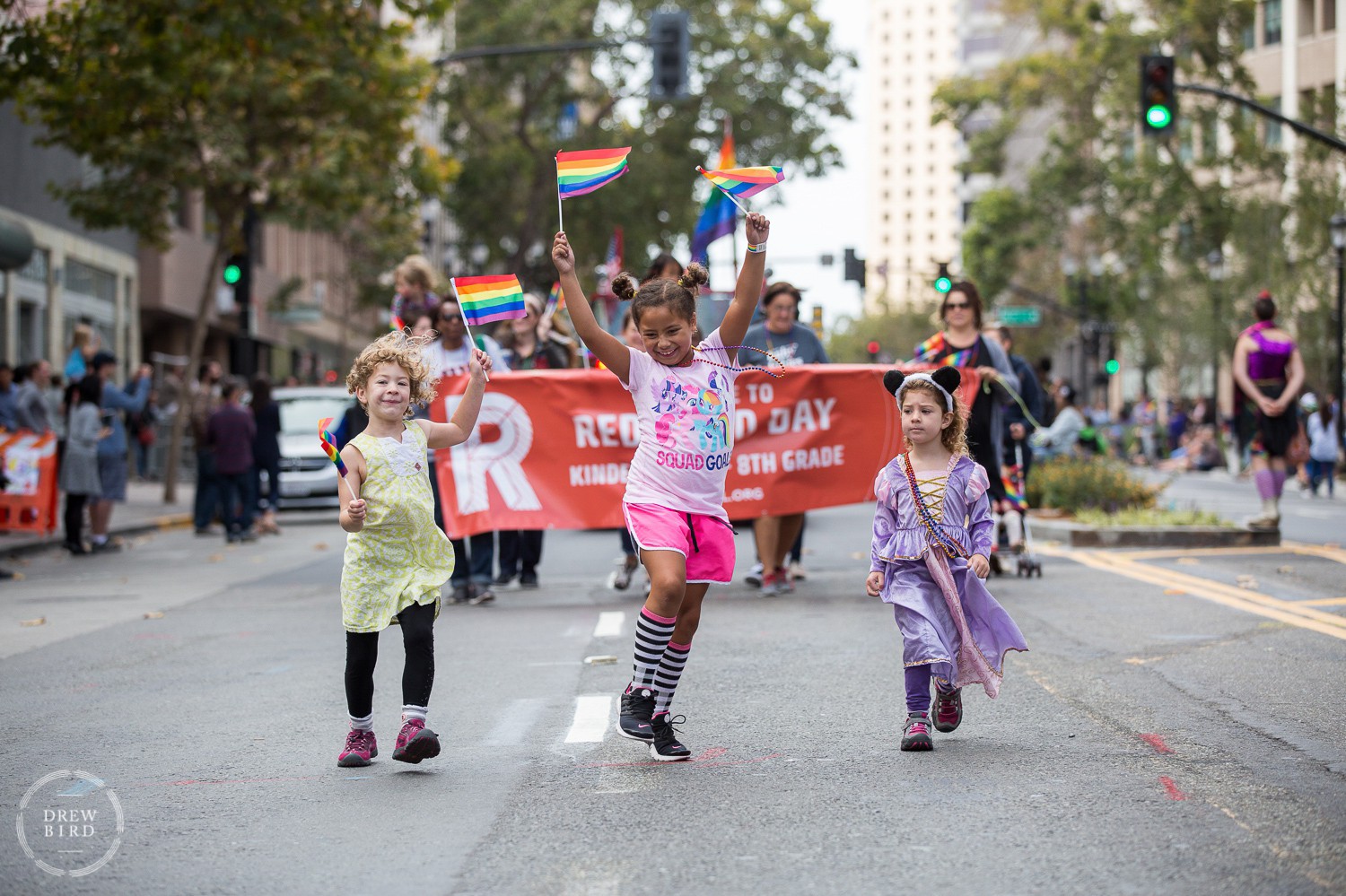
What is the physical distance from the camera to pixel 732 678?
7141mm

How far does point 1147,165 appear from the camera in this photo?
42375mm

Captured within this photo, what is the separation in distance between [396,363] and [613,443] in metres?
5.62

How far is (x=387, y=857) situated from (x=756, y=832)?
101 centimetres

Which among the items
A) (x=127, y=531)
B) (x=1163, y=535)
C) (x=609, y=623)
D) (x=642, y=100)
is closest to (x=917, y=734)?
(x=609, y=623)

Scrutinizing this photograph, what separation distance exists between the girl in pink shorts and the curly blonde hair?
601 millimetres

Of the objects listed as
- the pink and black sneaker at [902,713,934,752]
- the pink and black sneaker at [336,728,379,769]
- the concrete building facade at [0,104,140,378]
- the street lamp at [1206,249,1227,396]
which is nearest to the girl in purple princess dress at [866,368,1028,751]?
the pink and black sneaker at [902,713,934,752]

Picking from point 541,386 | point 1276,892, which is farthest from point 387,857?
point 541,386

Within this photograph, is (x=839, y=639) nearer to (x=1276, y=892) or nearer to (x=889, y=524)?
(x=889, y=524)

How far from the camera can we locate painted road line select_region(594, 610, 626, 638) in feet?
29.0

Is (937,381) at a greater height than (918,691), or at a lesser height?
greater

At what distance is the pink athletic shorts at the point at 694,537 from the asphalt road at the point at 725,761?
0.63 metres

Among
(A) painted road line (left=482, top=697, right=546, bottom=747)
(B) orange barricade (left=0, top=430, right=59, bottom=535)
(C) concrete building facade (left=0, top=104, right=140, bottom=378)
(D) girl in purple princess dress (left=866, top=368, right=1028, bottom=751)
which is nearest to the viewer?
(D) girl in purple princess dress (left=866, top=368, right=1028, bottom=751)

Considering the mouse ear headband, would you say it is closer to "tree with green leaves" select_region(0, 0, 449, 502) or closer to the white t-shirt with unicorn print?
the white t-shirt with unicorn print

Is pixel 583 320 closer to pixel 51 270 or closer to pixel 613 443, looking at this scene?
pixel 613 443
